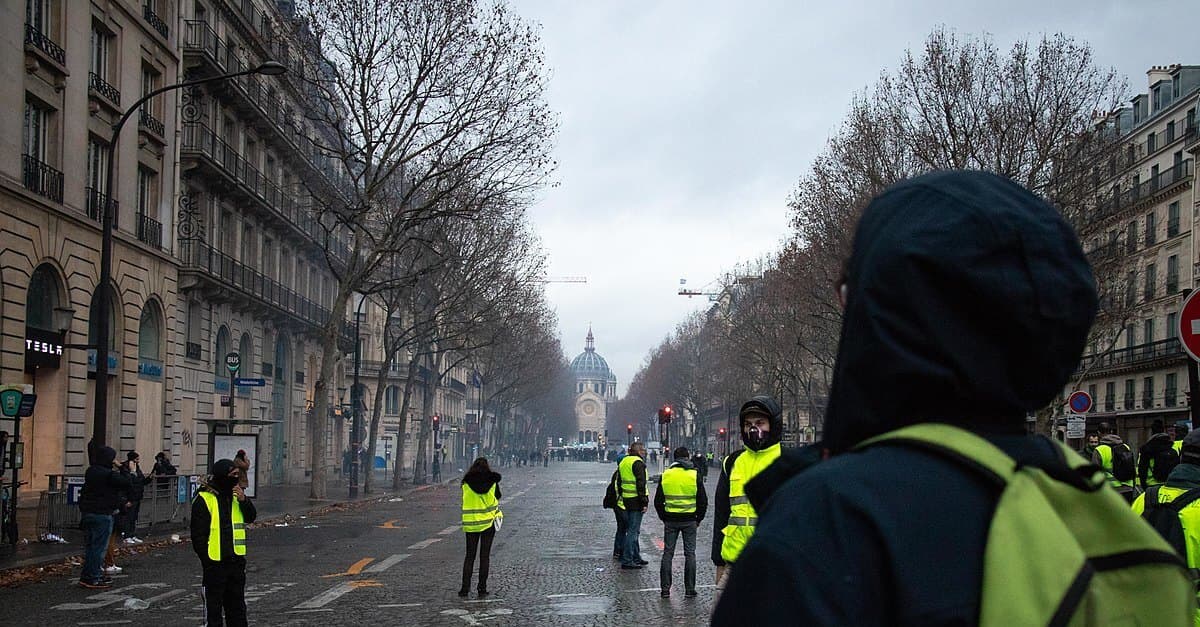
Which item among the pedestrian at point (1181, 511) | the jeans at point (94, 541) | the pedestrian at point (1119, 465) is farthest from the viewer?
the jeans at point (94, 541)

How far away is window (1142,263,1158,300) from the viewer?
185 feet

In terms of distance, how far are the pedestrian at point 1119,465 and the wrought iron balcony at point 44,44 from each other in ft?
68.6

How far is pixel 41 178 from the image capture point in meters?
25.8

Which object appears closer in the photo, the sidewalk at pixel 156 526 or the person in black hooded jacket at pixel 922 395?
the person in black hooded jacket at pixel 922 395

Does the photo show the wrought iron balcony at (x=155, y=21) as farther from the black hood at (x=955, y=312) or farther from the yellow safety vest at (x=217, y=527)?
the black hood at (x=955, y=312)

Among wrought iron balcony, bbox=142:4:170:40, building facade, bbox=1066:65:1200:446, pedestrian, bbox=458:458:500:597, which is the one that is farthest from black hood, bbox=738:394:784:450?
building facade, bbox=1066:65:1200:446

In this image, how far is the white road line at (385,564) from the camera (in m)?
16.8

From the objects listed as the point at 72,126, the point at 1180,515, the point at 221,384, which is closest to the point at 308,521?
the point at 72,126

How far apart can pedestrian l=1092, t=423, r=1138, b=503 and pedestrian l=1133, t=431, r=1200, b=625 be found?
0.19 meters

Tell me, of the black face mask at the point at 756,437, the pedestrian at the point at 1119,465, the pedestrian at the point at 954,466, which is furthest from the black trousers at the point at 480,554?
the pedestrian at the point at 954,466

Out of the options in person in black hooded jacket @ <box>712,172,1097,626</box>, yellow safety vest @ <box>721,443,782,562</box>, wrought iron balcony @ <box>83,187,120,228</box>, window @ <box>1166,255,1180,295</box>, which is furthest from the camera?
window @ <box>1166,255,1180,295</box>

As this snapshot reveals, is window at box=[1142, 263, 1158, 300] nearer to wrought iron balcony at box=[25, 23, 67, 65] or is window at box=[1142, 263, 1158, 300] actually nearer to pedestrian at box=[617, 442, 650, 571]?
pedestrian at box=[617, 442, 650, 571]

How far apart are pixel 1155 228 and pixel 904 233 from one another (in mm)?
60464

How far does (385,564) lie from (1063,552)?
663 inches
